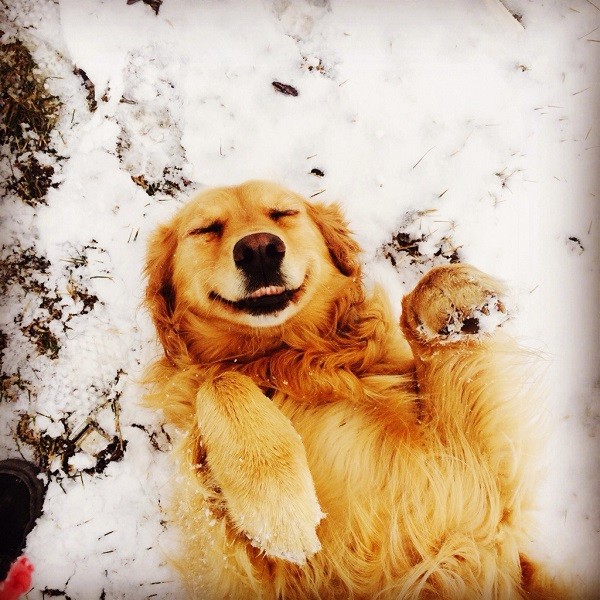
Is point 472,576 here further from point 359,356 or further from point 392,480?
point 359,356

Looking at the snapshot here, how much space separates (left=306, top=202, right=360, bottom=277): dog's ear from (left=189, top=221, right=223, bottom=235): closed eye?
436 mm

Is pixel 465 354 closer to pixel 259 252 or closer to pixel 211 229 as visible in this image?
pixel 259 252

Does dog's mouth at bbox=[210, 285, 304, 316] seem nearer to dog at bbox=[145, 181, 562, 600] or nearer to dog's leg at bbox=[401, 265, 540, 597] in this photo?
dog at bbox=[145, 181, 562, 600]

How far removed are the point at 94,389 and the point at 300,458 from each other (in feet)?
4.19

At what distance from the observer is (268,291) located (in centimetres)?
193

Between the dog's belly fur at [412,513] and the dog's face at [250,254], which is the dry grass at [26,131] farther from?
the dog's belly fur at [412,513]

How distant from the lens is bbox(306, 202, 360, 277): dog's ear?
2232mm

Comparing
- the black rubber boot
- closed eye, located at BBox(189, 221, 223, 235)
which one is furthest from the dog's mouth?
the black rubber boot

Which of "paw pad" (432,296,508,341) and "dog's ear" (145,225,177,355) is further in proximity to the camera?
"dog's ear" (145,225,177,355)

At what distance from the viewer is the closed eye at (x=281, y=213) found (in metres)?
2.10

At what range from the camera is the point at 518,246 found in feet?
Result: 8.25

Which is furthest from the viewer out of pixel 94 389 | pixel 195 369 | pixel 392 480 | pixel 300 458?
pixel 94 389

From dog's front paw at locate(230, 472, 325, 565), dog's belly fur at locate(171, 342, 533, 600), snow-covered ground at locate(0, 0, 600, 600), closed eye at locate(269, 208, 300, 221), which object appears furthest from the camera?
snow-covered ground at locate(0, 0, 600, 600)

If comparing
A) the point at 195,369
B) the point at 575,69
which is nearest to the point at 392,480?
the point at 195,369
